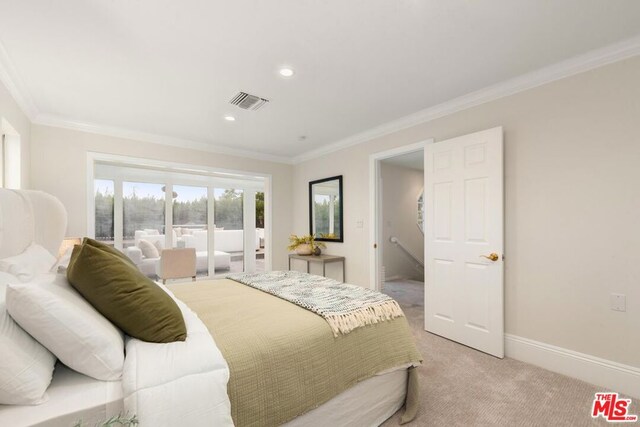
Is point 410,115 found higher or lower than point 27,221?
higher

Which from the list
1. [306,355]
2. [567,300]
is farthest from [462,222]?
[306,355]

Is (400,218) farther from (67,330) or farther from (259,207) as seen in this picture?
(67,330)

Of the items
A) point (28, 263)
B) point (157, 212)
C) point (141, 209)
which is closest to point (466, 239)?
point (28, 263)

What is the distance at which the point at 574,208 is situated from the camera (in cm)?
229

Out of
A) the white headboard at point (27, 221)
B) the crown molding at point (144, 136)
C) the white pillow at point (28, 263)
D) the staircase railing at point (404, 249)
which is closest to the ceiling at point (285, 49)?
the crown molding at point (144, 136)

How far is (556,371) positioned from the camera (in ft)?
7.67

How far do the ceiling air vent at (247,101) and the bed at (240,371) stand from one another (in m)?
1.82

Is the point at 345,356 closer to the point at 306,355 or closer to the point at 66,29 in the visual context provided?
the point at 306,355

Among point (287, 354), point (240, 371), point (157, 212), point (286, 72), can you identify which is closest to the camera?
point (240, 371)

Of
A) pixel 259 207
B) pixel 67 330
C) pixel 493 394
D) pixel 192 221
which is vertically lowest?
pixel 493 394

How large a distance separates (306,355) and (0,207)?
1801 millimetres

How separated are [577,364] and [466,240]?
1246 millimetres

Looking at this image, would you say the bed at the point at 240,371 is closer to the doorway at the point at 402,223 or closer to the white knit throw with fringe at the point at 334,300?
the white knit throw with fringe at the point at 334,300

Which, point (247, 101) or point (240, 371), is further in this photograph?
point (247, 101)
